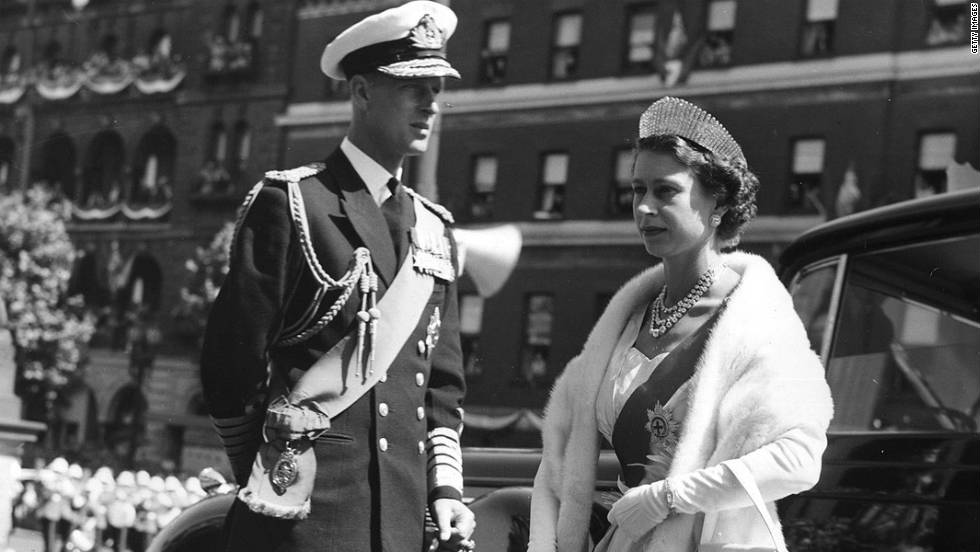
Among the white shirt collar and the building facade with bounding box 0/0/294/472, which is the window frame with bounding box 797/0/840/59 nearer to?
the building facade with bounding box 0/0/294/472

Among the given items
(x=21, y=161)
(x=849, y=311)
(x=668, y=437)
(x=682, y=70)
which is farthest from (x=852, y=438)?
(x=21, y=161)

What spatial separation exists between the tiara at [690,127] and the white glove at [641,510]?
732 millimetres

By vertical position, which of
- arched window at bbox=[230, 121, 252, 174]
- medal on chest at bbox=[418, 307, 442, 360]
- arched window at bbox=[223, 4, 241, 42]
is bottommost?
arched window at bbox=[230, 121, 252, 174]

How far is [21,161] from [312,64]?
27.2 feet

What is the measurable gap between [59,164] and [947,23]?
21140 mm

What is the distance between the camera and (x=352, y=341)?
3.08 metres

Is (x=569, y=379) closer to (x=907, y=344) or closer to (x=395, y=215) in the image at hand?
(x=395, y=215)

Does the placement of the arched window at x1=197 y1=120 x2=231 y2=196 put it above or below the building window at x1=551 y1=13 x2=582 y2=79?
below

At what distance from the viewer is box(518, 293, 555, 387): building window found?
21.4 m

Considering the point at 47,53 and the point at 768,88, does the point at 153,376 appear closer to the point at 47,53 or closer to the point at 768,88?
the point at 47,53

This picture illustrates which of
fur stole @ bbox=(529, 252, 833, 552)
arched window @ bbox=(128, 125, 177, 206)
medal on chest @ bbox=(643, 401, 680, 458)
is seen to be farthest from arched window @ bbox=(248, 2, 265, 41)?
medal on chest @ bbox=(643, 401, 680, 458)

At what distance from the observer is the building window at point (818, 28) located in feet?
62.7

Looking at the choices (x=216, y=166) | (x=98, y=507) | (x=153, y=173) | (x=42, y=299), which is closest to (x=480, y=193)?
(x=216, y=166)

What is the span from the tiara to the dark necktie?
0.65m
